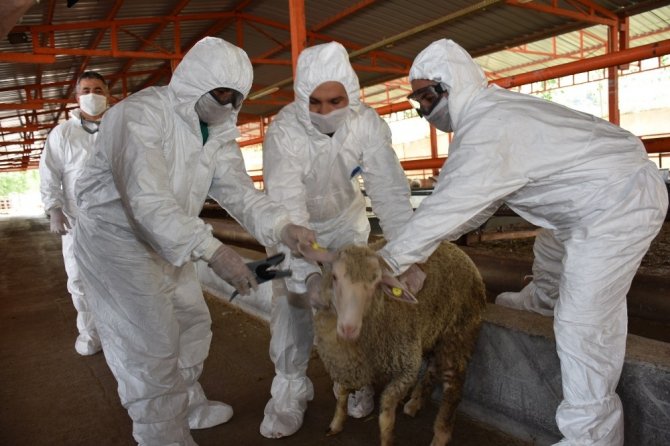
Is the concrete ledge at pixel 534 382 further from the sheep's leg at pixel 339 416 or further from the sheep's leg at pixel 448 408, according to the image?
the sheep's leg at pixel 339 416

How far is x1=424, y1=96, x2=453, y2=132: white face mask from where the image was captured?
251 centimetres

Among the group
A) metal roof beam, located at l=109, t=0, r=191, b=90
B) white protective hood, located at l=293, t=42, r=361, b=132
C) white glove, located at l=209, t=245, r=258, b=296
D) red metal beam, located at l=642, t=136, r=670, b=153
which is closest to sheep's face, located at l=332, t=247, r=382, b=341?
white glove, located at l=209, t=245, r=258, b=296

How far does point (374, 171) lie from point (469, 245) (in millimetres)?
3174

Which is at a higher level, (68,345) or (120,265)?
(120,265)

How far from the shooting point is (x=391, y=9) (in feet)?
33.9

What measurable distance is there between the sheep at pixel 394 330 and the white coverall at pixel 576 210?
0.25 m

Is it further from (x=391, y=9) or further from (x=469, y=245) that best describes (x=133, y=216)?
(x=391, y=9)

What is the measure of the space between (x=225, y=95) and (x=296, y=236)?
0.76m

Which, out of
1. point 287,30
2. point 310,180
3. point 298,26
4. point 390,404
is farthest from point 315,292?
point 287,30

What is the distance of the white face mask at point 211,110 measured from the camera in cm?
252

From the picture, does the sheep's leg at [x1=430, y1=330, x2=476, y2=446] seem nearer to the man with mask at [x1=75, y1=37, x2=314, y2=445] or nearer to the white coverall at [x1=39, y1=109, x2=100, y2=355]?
the man with mask at [x1=75, y1=37, x2=314, y2=445]

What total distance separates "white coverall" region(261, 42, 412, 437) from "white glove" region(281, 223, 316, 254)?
0.29m

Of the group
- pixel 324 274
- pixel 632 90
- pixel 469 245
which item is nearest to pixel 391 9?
pixel 469 245

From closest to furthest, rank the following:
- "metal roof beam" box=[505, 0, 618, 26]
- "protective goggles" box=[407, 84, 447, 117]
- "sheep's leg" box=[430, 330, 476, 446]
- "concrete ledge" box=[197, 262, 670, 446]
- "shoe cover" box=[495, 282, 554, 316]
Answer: "concrete ledge" box=[197, 262, 670, 446]
"protective goggles" box=[407, 84, 447, 117]
"sheep's leg" box=[430, 330, 476, 446]
"shoe cover" box=[495, 282, 554, 316]
"metal roof beam" box=[505, 0, 618, 26]
